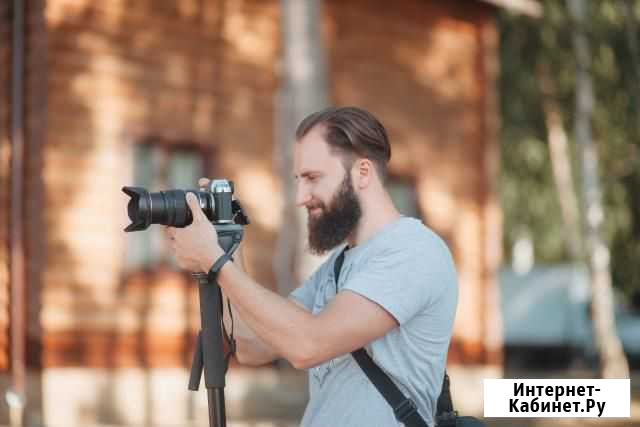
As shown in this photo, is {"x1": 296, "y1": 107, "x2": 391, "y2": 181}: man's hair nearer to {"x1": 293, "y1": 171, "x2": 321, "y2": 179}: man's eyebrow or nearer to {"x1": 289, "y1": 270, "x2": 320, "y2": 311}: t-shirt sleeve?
{"x1": 293, "y1": 171, "x2": 321, "y2": 179}: man's eyebrow

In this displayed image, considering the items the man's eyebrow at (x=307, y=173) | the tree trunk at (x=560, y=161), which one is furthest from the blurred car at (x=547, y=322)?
the man's eyebrow at (x=307, y=173)

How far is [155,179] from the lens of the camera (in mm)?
13688

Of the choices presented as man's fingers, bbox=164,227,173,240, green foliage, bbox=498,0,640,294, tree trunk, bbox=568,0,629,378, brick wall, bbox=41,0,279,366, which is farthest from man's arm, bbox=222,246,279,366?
green foliage, bbox=498,0,640,294

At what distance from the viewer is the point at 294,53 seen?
12336 millimetres

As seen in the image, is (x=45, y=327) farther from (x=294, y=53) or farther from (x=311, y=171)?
(x=311, y=171)

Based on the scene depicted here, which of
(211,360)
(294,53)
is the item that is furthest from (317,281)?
(294,53)

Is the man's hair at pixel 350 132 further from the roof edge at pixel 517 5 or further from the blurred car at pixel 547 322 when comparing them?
the blurred car at pixel 547 322

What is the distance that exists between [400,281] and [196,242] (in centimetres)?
58

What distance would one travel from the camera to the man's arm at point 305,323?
3.28 m

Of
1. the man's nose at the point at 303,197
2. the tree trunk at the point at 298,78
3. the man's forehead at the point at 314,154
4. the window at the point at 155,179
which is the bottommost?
the man's nose at the point at 303,197

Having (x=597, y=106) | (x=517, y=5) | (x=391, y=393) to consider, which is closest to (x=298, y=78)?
(x=517, y=5)

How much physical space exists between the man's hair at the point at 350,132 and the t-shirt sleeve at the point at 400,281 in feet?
1.03

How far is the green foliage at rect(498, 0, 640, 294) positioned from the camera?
24.8 meters

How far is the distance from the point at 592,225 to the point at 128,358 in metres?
9.40
